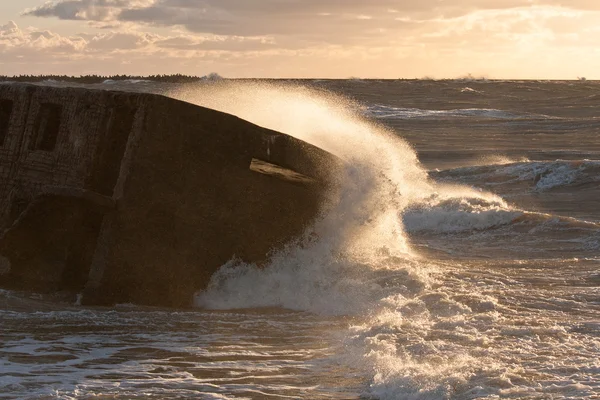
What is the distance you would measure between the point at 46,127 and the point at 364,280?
10.1 ft

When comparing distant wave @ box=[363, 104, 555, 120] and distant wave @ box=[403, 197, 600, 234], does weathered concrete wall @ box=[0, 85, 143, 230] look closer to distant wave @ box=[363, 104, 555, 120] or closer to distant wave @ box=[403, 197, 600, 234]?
distant wave @ box=[403, 197, 600, 234]

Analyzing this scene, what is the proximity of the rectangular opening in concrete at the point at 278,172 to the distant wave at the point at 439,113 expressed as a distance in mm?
28443

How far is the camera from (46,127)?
24.4 feet

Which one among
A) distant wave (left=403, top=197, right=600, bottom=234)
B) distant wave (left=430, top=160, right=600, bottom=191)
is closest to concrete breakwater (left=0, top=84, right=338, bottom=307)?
distant wave (left=403, top=197, right=600, bottom=234)

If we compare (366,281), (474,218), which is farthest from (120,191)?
(474,218)

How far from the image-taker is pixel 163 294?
745 centimetres

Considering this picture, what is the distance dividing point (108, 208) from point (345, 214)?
2474 millimetres

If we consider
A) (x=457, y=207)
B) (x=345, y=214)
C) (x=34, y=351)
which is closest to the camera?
(x=34, y=351)

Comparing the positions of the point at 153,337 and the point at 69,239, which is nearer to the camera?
the point at 153,337

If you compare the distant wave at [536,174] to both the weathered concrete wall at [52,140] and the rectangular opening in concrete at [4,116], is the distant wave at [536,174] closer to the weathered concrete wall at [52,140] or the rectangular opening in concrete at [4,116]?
the weathered concrete wall at [52,140]

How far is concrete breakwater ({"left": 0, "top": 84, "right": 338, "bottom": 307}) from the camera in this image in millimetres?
7223

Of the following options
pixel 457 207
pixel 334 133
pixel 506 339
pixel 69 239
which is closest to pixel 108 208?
pixel 69 239

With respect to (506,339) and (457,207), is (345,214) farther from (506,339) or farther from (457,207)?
(457,207)

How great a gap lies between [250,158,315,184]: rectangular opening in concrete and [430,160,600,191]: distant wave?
9710 millimetres
